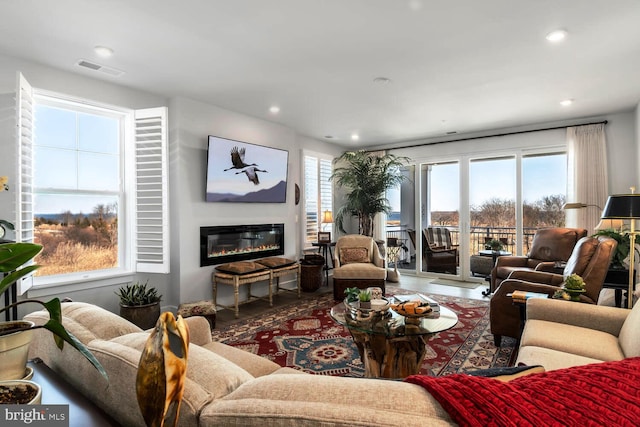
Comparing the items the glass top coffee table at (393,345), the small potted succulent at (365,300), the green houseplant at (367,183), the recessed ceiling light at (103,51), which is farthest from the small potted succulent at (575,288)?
the recessed ceiling light at (103,51)

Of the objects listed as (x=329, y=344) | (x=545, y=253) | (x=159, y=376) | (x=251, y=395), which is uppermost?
(x=159, y=376)

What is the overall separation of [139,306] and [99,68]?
2.29 meters

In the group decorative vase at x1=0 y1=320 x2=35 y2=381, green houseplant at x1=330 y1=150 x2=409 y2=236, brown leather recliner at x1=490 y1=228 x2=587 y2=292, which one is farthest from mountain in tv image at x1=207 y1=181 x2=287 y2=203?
decorative vase at x1=0 y1=320 x2=35 y2=381

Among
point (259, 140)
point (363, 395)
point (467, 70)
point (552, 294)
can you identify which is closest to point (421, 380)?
point (363, 395)

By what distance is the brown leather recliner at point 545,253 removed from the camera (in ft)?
14.5

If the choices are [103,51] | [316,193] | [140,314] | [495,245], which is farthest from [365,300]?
[316,193]

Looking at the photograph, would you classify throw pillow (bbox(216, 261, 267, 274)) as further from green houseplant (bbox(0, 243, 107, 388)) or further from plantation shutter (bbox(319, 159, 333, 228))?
green houseplant (bbox(0, 243, 107, 388))

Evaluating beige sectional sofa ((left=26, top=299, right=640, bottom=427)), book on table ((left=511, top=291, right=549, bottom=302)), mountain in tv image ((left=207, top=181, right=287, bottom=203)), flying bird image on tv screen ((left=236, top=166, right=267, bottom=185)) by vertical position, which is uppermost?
flying bird image on tv screen ((left=236, top=166, right=267, bottom=185))

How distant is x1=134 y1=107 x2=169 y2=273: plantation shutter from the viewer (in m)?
3.68

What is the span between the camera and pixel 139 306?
330cm

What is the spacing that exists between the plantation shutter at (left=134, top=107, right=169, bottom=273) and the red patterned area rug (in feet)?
3.65

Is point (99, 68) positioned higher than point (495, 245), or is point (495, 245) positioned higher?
point (99, 68)

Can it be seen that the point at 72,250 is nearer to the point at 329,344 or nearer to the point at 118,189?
the point at 118,189

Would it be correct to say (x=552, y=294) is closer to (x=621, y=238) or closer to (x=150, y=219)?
(x=621, y=238)
